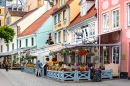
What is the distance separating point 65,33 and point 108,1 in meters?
13.5

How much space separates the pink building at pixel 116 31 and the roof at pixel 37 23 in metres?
24.9


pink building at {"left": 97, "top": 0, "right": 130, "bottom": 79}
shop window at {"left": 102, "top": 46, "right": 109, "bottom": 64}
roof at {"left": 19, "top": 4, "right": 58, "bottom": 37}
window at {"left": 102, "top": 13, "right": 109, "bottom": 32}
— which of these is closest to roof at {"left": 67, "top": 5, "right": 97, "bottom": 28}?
window at {"left": 102, "top": 13, "right": 109, "bottom": 32}

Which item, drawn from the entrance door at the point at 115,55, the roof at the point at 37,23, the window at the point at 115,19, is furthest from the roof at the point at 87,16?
the roof at the point at 37,23

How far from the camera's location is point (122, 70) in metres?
20.4

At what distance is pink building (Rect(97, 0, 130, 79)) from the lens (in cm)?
2019

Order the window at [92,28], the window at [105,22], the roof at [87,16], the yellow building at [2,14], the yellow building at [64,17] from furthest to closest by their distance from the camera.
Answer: the yellow building at [2,14]
the yellow building at [64,17]
the roof at [87,16]
the window at [92,28]
the window at [105,22]

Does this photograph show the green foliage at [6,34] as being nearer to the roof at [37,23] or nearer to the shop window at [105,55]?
the roof at [37,23]

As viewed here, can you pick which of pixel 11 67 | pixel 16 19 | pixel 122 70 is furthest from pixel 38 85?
pixel 16 19

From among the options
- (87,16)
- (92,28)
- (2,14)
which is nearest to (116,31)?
(92,28)

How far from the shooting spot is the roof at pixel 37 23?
4901 centimetres

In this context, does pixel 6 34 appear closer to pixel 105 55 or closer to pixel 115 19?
pixel 105 55

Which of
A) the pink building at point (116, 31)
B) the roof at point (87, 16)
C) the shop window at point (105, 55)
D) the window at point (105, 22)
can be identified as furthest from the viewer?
the roof at point (87, 16)

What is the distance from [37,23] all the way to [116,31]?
105ft

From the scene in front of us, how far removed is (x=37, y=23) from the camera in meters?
51.7
